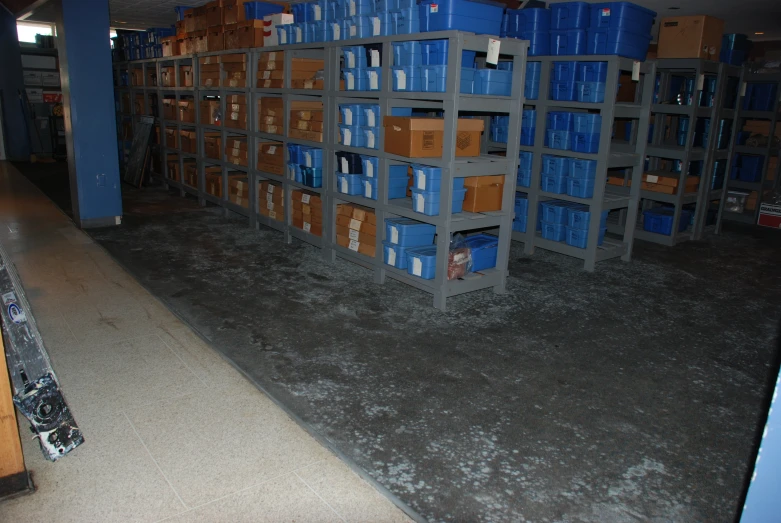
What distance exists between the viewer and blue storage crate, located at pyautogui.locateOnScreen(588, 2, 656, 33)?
5.73m

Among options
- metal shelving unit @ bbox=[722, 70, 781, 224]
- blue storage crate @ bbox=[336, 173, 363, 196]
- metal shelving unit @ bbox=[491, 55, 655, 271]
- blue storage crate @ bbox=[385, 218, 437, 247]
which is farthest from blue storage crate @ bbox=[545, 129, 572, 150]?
metal shelving unit @ bbox=[722, 70, 781, 224]

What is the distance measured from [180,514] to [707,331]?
14.0 ft

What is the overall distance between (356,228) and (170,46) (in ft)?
19.9

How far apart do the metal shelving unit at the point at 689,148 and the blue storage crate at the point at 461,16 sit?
11.1 feet

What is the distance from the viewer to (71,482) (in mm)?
2539

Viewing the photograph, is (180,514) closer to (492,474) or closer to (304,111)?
(492,474)

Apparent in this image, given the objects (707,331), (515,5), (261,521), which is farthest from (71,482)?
(515,5)

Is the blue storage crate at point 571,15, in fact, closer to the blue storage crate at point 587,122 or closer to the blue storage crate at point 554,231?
the blue storage crate at point 587,122

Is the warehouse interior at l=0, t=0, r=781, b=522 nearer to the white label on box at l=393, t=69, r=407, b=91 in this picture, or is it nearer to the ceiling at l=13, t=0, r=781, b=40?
the white label on box at l=393, t=69, r=407, b=91

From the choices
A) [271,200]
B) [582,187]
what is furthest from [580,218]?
[271,200]

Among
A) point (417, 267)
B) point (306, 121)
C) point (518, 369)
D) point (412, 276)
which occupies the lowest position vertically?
point (518, 369)

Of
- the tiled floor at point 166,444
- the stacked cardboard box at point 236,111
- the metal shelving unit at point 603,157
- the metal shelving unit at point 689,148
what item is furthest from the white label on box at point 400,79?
the metal shelving unit at point 689,148

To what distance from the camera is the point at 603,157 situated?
6.04 meters

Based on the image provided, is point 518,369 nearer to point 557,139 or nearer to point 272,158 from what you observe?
point 557,139
